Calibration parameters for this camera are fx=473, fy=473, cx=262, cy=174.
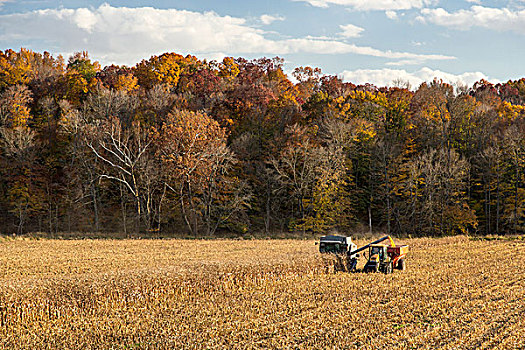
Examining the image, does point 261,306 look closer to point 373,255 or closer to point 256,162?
point 373,255

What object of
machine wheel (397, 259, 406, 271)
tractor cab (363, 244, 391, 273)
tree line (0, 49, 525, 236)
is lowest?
machine wheel (397, 259, 406, 271)

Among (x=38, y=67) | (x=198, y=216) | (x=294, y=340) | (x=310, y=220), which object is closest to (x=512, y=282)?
(x=294, y=340)

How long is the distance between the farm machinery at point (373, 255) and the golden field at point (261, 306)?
2.58ft

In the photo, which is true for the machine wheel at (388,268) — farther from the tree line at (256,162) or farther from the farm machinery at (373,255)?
the tree line at (256,162)

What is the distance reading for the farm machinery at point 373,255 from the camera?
2234 centimetres

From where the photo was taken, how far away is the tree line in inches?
1811

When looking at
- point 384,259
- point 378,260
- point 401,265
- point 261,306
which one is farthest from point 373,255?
point 261,306

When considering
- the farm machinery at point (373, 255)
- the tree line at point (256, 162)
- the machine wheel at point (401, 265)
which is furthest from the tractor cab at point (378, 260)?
the tree line at point (256, 162)

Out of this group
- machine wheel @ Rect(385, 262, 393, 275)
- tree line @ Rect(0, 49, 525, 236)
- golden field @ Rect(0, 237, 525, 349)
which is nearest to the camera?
golden field @ Rect(0, 237, 525, 349)

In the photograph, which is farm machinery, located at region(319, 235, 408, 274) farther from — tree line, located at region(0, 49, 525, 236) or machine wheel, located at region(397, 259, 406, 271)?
tree line, located at region(0, 49, 525, 236)

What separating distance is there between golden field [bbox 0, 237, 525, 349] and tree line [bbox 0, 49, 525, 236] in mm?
22547

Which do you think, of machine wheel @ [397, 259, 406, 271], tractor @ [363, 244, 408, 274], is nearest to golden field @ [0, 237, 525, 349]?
machine wheel @ [397, 259, 406, 271]

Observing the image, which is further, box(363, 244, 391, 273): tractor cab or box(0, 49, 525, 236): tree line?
box(0, 49, 525, 236): tree line

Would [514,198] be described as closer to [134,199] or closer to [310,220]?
[310,220]
